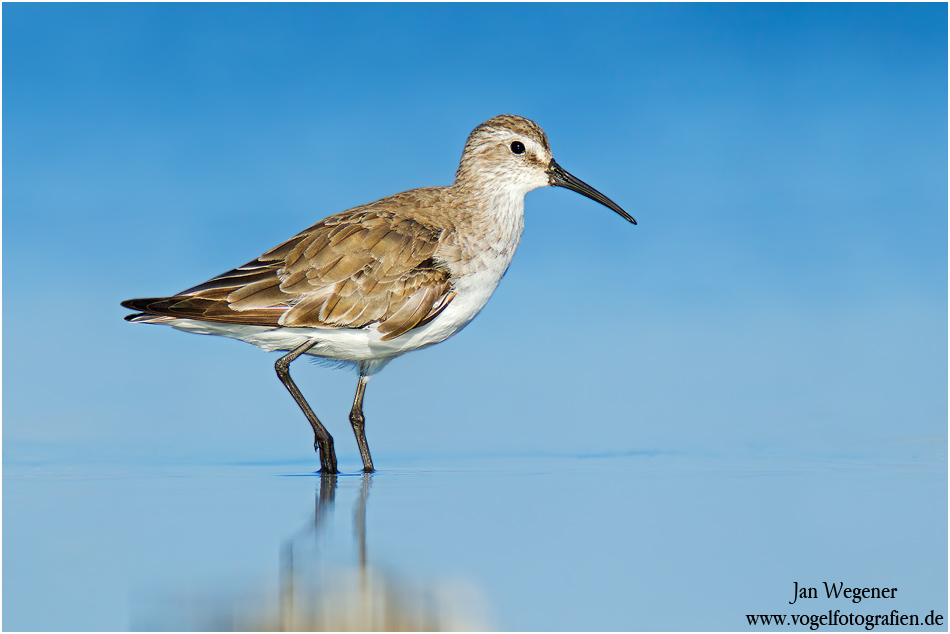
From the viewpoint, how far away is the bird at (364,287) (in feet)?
26.9

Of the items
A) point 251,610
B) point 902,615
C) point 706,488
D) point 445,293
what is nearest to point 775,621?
point 902,615

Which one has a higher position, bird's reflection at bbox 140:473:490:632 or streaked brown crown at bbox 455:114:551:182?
streaked brown crown at bbox 455:114:551:182

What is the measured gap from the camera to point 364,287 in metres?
8.30

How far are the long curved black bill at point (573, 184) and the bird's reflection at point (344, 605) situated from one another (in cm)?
536

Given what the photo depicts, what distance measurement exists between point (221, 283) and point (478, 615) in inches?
194

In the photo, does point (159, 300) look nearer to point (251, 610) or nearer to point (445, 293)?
point (445, 293)

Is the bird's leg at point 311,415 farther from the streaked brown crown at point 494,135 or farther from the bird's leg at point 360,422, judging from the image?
the streaked brown crown at point 494,135

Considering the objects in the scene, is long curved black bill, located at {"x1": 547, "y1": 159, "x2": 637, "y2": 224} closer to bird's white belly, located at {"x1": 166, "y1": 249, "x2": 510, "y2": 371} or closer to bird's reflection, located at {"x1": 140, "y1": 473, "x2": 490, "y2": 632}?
bird's white belly, located at {"x1": 166, "y1": 249, "x2": 510, "y2": 371}

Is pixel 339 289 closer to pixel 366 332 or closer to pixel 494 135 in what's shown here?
pixel 366 332

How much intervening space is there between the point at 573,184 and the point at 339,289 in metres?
2.71

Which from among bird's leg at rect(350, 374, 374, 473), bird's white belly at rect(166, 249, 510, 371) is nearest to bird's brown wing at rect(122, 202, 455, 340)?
bird's white belly at rect(166, 249, 510, 371)

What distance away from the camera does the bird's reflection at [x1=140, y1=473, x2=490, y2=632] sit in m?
4.06

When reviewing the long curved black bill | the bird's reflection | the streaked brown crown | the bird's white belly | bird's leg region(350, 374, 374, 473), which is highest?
the streaked brown crown

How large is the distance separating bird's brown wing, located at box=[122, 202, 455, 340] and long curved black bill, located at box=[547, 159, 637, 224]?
1.58 metres
